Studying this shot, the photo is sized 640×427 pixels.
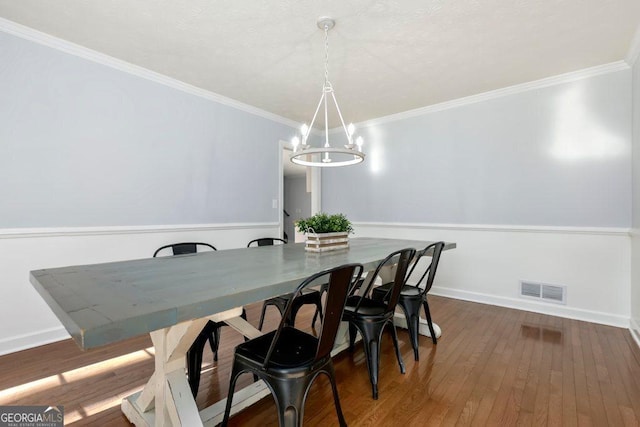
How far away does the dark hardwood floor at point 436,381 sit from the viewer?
5.13 ft

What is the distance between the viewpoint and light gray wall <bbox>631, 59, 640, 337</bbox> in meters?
2.48

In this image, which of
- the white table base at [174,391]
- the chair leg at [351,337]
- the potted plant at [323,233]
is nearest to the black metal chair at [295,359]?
the white table base at [174,391]

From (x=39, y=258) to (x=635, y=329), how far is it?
4928mm

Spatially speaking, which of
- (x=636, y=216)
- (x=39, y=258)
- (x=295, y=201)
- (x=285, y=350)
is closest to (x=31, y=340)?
(x=39, y=258)

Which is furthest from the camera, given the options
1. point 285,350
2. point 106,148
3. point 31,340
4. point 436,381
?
point 106,148

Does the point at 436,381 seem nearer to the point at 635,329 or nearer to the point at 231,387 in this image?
the point at 231,387

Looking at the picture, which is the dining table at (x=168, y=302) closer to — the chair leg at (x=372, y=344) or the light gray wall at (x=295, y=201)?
the chair leg at (x=372, y=344)

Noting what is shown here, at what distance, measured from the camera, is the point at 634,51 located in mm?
2535

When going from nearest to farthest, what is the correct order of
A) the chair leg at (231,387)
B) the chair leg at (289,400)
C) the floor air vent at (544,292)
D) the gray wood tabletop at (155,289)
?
the gray wood tabletop at (155,289) < the chair leg at (289,400) < the chair leg at (231,387) < the floor air vent at (544,292)

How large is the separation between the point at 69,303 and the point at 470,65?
338 centimetres

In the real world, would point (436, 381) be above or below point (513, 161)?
below

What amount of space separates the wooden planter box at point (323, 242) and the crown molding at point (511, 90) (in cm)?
253

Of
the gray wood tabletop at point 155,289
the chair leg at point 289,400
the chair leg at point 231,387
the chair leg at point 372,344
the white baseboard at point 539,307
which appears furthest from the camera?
the white baseboard at point 539,307

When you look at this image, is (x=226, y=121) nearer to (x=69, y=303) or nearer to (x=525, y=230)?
(x=69, y=303)
